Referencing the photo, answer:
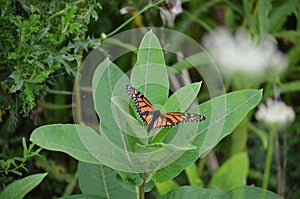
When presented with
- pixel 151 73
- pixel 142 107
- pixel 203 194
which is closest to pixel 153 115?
pixel 142 107

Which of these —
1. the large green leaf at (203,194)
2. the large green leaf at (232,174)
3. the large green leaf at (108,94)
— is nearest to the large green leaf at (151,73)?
the large green leaf at (108,94)

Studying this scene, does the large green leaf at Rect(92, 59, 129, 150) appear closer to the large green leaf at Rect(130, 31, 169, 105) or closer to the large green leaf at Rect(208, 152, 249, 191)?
the large green leaf at Rect(130, 31, 169, 105)

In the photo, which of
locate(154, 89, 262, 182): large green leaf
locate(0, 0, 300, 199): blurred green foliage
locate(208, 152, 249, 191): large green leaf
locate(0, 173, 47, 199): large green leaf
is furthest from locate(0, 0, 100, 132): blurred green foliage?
locate(208, 152, 249, 191): large green leaf

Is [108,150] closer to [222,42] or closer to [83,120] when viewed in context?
[83,120]

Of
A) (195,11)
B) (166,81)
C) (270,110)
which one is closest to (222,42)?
(195,11)

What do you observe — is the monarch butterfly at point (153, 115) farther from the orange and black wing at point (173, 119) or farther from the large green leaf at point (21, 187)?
the large green leaf at point (21, 187)
